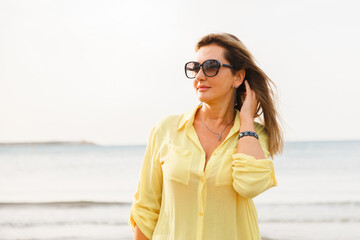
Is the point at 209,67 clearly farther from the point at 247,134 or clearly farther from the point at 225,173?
the point at 225,173

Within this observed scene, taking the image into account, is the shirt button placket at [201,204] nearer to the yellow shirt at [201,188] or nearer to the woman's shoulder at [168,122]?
the yellow shirt at [201,188]

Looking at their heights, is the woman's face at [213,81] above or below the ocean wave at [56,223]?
above

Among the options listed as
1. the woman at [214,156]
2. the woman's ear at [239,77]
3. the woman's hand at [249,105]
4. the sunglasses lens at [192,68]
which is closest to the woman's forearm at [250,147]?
the woman at [214,156]

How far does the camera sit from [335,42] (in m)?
21.6

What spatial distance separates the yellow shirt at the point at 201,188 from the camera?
2.20 meters

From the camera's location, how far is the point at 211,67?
2.40 meters

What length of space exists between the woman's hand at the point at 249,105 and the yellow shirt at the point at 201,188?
0.39ft

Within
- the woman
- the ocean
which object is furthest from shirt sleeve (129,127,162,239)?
the ocean

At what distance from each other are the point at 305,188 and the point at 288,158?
532 centimetres

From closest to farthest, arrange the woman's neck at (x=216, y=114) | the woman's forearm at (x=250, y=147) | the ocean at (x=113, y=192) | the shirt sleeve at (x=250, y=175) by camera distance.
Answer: the shirt sleeve at (x=250, y=175), the woman's forearm at (x=250, y=147), the woman's neck at (x=216, y=114), the ocean at (x=113, y=192)

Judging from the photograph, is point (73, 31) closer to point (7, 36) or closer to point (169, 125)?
point (7, 36)

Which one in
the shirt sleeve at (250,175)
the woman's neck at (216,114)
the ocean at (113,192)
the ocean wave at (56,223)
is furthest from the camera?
the ocean wave at (56,223)

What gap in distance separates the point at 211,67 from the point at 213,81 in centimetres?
8

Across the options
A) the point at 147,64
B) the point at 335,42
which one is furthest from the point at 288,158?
the point at 147,64
